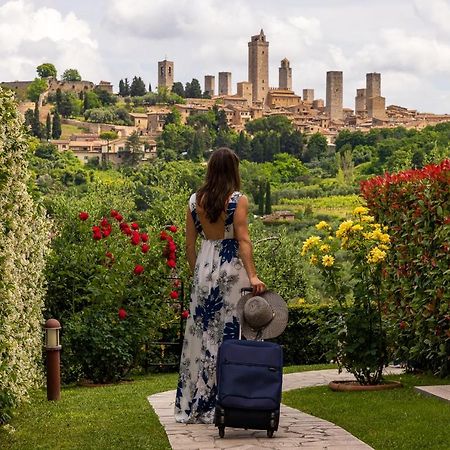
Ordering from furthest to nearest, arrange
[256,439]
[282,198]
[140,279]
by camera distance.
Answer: [282,198], [140,279], [256,439]

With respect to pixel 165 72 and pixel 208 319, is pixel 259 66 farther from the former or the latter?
pixel 208 319

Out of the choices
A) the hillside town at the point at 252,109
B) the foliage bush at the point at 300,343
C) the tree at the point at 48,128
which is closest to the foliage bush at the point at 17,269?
the foliage bush at the point at 300,343

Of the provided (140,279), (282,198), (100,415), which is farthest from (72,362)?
(282,198)

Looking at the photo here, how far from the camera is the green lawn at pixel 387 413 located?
5.17 meters

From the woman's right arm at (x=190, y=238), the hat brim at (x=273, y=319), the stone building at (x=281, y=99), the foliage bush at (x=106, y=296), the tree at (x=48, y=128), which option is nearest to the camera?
the hat brim at (x=273, y=319)

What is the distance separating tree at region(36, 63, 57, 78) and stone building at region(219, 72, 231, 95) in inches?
1673

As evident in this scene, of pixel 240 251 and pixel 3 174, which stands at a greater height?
pixel 3 174

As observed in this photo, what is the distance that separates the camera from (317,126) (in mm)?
132625

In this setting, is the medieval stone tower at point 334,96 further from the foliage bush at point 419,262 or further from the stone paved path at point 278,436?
the stone paved path at point 278,436

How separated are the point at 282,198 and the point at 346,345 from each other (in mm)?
67145

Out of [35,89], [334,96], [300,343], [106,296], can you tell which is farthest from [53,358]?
[334,96]

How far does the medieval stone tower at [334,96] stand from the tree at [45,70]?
41.1 metres

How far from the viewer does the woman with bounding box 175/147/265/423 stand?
5.61 meters

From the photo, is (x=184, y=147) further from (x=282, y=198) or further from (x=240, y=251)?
(x=240, y=251)
